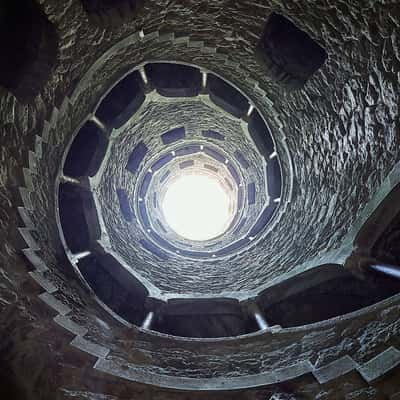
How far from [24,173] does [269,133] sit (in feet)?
13.5

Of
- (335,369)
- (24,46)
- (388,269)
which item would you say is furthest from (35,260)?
(388,269)

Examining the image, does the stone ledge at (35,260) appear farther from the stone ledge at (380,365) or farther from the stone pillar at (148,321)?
the stone ledge at (380,365)

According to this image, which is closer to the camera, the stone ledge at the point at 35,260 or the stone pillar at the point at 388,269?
the stone ledge at the point at 35,260

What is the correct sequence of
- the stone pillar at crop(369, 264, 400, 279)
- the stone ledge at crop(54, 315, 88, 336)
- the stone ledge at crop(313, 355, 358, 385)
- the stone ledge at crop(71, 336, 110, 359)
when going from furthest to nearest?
the stone pillar at crop(369, 264, 400, 279) < the stone ledge at crop(54, 315, 88, 336) < the stone ledge at crop(71, 336, 110, 359) < the stone ledge at crop(313, 355, 358, 385)

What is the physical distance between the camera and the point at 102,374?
2.34m

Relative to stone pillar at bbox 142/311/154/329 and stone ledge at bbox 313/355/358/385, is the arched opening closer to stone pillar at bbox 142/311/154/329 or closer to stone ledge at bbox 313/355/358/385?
stone pillar at bbox 142/311/154/329

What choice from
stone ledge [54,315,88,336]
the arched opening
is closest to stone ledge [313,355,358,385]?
stone ledge [54,315,88,336]

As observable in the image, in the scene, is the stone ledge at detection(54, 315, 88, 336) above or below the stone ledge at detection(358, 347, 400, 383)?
below

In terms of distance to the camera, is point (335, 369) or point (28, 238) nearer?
point (335, 369)

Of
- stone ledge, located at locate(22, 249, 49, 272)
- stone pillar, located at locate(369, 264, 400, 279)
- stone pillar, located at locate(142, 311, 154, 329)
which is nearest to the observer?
stone ledge, located at locate(22, 249, 49, 272)

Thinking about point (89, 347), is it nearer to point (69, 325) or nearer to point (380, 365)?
point (69, 325)

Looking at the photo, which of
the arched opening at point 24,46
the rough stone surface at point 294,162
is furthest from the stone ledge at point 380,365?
the arched opening at point 24,46

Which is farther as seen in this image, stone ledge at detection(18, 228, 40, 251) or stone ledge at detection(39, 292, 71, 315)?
stone ledge at detection(18, 228, 40, 251)

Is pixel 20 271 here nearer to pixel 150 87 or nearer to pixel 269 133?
pixel 150 87
